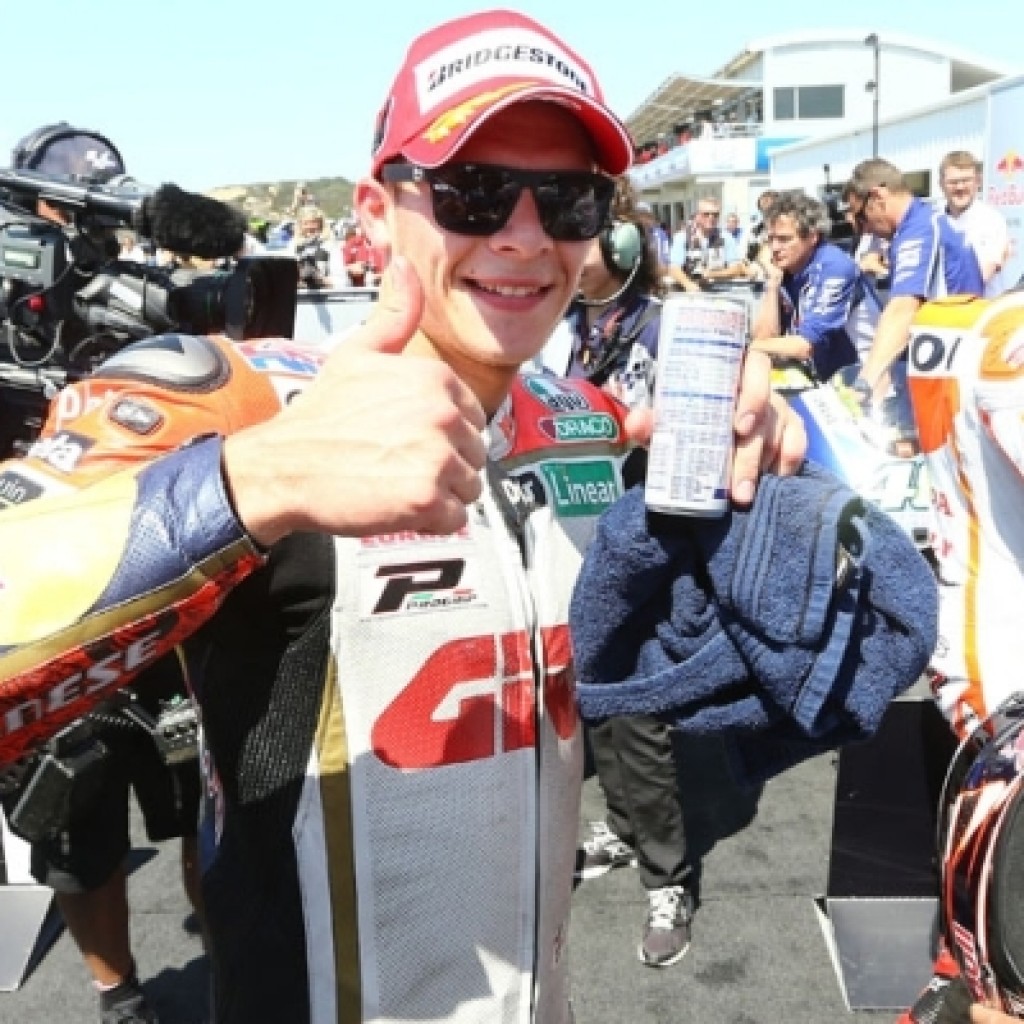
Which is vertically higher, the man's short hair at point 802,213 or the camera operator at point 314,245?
the camera operator at point 314,245

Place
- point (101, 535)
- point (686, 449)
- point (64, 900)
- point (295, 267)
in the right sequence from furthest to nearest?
point (64, 900) < point (295, 267) < point (686, 449) < point (101, 535)

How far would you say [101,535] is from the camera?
35.0 inches

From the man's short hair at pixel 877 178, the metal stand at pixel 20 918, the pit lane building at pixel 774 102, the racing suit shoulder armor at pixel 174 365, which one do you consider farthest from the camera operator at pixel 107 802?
the pit lane building at pixel 774 102

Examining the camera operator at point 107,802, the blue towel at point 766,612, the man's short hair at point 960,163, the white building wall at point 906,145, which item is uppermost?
the white building wall at point 906,145

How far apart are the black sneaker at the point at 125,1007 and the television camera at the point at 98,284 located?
135 centimetres

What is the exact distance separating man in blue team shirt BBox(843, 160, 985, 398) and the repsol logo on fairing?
12.1 ft

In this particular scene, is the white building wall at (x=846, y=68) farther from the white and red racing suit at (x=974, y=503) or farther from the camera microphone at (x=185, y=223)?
the camera microphone at (x=185, y=223)

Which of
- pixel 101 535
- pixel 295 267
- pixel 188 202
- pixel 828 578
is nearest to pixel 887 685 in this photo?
pixel 828 578

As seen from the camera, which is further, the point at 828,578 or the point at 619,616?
the point at 619,616

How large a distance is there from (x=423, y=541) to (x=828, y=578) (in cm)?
45

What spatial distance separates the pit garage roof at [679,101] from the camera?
175ft

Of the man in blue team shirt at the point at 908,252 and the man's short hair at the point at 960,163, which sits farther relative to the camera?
the man's short hair at the point at 960,163

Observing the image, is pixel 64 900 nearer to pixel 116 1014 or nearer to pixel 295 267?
pixel 116 1014

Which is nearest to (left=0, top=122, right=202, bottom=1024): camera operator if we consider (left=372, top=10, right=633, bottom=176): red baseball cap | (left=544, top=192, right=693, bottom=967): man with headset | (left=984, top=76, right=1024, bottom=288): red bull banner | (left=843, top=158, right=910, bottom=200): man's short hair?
(left=544, top=192, right=693, bottom=967): man with headset
